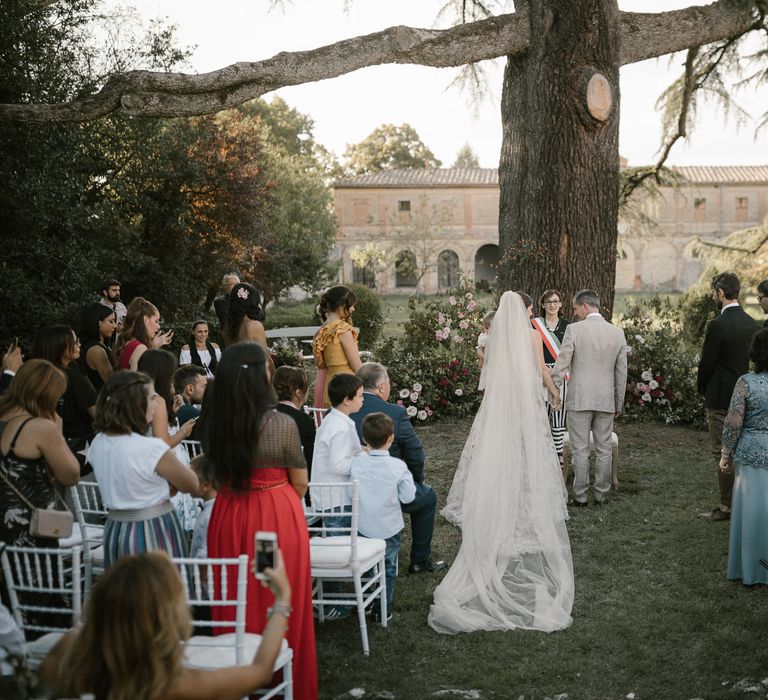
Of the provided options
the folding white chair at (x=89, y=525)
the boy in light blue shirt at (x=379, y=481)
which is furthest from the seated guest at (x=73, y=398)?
the boy in light blue shirt at (x=379, y=481)

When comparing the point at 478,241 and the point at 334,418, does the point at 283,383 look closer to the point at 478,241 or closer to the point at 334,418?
the point at 334,418

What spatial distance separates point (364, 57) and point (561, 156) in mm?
2651

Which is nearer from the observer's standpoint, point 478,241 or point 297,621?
point 297,621

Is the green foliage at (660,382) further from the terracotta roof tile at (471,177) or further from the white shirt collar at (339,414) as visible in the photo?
the terracotta roof tile at (471,177)

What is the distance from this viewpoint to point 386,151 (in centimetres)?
6750

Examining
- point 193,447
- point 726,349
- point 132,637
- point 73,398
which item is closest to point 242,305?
point 193,447

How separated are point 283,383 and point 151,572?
9.35ft

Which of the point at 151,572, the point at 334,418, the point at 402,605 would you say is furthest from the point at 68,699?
the point at 402,605

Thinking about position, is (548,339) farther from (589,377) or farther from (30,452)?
(30,452)

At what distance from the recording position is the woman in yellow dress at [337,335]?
6.62 metres

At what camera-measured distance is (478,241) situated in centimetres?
5138

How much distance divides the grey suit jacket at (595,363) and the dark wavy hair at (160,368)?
3.55m

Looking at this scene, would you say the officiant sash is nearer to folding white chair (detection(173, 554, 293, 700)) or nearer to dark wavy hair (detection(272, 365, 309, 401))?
dark wavy hair (detection(272, 365, 309, 401))

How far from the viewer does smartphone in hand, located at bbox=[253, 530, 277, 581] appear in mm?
2490
